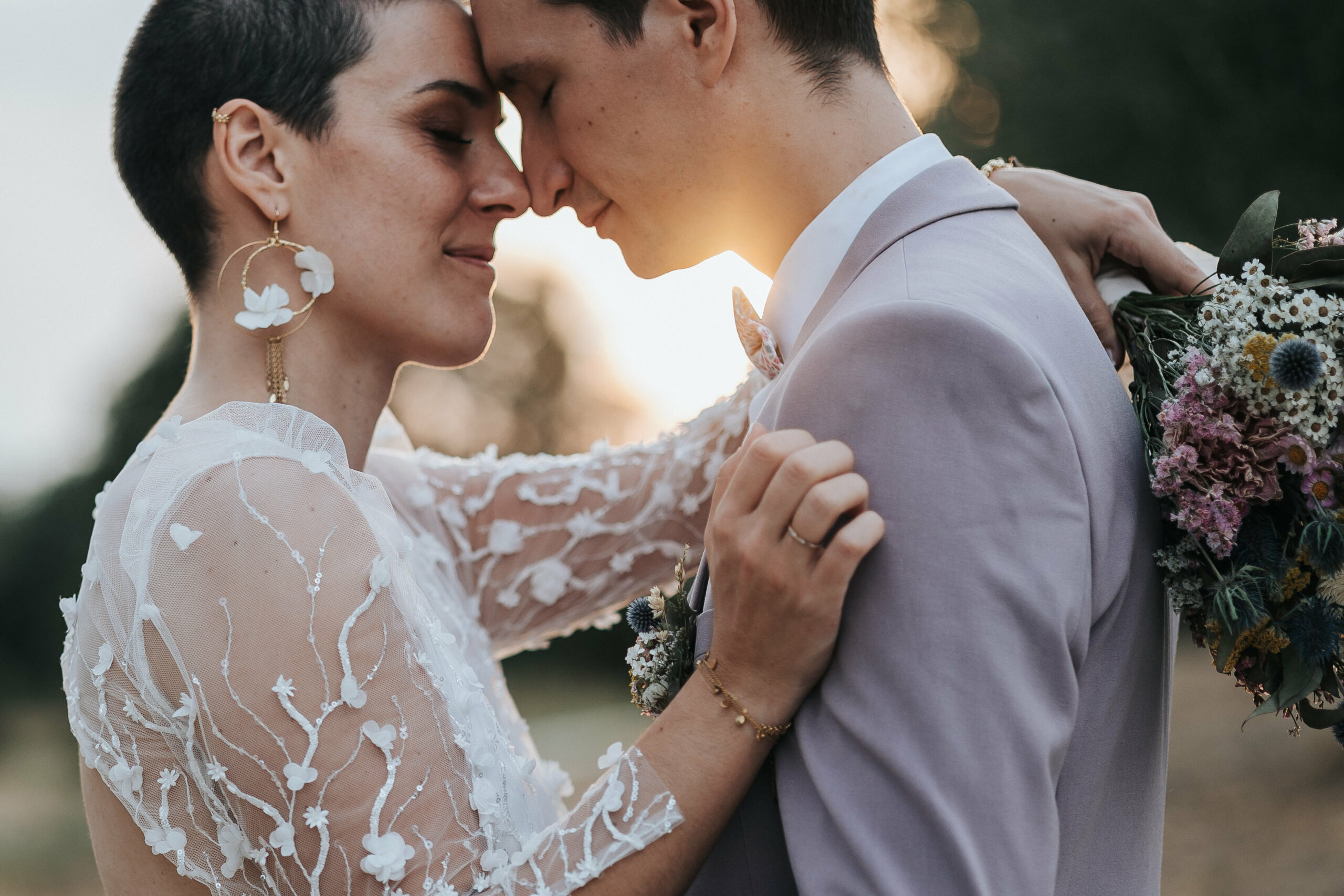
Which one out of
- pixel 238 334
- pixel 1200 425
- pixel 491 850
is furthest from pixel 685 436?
pixel 1200 425

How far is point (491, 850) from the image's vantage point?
219 centimetres

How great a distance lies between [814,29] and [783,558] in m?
1.23

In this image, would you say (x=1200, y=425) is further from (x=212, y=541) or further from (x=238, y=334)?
(x=238, y=334)

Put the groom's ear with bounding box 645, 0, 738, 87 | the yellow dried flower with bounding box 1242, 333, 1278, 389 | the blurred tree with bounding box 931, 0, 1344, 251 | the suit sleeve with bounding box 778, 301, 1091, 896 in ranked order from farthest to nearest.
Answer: the blurred tree with bounding box 931, 0, 1344, 251
the groom's ear with bounding box 645, 0, 738, 87
the yellow dried flower with bounding box 1242, 333, 1278, 389
the suit sleeve with bounding box 778, 301, 1091, 896

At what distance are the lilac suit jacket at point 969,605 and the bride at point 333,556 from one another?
0.32 ft

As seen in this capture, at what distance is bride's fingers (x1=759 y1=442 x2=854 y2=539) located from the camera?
174cm

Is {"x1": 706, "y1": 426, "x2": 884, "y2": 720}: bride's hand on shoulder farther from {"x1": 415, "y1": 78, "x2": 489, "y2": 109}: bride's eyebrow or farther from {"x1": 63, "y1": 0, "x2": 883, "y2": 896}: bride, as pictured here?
{"x1": 415, "y1": 78, "x2": 489, "y2": 109}: bride's eyebrow

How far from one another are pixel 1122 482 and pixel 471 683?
1.53m

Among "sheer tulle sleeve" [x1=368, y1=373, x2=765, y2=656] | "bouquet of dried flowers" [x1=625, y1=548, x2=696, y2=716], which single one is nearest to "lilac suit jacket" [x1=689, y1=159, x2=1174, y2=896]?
"bouquet of dried flowers" [x1=625, y1=548, x2=696, y2=716]

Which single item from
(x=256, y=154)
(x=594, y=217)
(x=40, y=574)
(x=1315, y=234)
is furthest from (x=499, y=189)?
(x=40, y=574)

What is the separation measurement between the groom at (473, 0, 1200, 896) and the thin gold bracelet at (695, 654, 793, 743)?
40 mm

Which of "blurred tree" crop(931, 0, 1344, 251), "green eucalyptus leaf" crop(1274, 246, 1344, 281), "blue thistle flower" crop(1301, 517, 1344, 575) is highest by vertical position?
"green eucalyptus leaf" crop(1274, 246, 1344, 281)

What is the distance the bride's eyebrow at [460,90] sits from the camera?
2785 mm

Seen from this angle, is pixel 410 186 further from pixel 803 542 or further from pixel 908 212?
pixel 803 542
